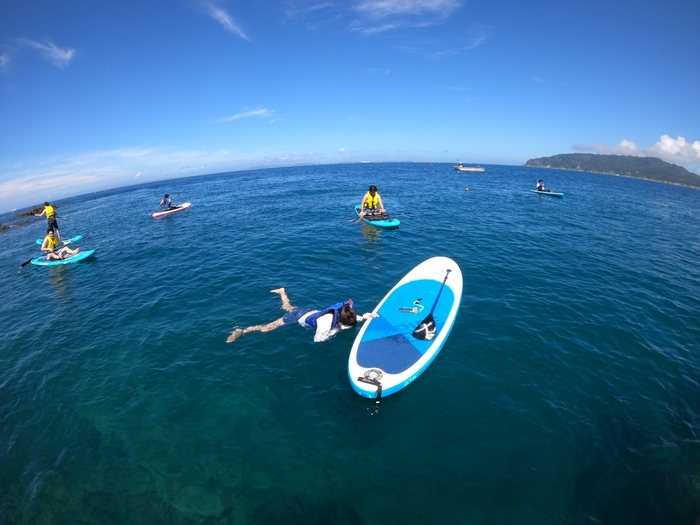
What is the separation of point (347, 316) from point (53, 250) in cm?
2777

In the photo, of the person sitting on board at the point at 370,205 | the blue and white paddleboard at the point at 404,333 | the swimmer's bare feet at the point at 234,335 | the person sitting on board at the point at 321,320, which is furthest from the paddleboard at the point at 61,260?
the blue and white paddleboard at the point at 404,333

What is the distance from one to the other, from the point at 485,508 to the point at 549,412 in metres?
4.16

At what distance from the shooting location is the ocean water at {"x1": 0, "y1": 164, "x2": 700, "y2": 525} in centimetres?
761

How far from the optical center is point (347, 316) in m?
12.4

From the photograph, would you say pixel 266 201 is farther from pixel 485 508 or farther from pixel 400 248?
pixel 485 508

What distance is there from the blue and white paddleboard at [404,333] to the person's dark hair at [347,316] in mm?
602

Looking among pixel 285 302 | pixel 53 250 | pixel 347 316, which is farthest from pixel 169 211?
pixel 347 316

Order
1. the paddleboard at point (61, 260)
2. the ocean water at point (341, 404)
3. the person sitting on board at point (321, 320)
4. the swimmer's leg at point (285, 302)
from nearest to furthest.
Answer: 1. the ocean water at point (341, 404)
2. the person sitting on board at point (321, 320)
3. the swimmer's leg at point (285, 302)
4. the paddleboard at point (61, 260)

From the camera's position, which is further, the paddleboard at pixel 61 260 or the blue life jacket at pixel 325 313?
the paddleboard at pixel 61 260

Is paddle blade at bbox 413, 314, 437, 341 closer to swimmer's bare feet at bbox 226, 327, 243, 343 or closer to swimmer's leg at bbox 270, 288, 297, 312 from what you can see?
swimmer's leg at bbox 270, 288, 297, 312

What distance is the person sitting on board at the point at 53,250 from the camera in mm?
24531

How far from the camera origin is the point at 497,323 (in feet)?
45.6

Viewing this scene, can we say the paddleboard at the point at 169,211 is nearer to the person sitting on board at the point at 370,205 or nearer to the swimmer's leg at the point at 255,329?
the person sitting on board at the point at 370,205

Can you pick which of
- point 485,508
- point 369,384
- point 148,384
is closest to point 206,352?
point 148,384
